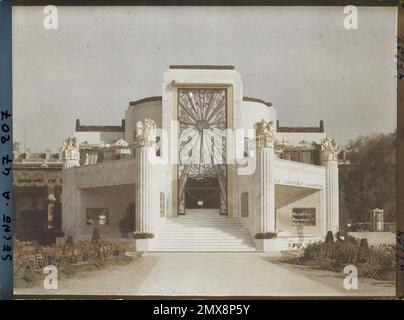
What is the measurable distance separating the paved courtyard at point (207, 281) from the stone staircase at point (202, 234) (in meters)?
0.38

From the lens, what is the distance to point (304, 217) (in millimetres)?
11195

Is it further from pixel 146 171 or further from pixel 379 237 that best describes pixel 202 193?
pixel 379 237

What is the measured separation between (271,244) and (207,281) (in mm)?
1591

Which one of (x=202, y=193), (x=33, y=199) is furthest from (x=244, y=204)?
(x=33, y=199)

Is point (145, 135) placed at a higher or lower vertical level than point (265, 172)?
higher

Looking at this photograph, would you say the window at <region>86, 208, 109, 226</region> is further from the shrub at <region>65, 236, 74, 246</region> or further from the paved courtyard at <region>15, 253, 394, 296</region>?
the paved courtyard at <region>15, 253, 394, 296</region>

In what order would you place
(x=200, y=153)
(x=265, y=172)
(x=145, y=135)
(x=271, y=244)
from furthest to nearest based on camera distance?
(x=200, y=153), (x=265, y=172), (x=145, y=135), (x=271, y=244)

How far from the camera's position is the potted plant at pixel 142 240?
11.1 m

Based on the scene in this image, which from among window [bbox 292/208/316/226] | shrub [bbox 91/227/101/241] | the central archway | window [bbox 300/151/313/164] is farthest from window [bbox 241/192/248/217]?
shrub [bbox 91/227/101/241]

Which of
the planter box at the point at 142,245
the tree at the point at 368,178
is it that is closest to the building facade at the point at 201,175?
the planter box at the point at 142,245

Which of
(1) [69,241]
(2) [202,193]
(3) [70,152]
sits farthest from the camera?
(2) [202,193]

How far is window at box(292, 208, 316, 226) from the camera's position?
11.2 meters

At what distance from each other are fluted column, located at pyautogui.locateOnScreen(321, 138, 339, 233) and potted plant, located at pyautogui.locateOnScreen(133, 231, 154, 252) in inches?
148

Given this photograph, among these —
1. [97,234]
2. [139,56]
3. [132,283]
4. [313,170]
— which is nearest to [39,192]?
[97,234]
